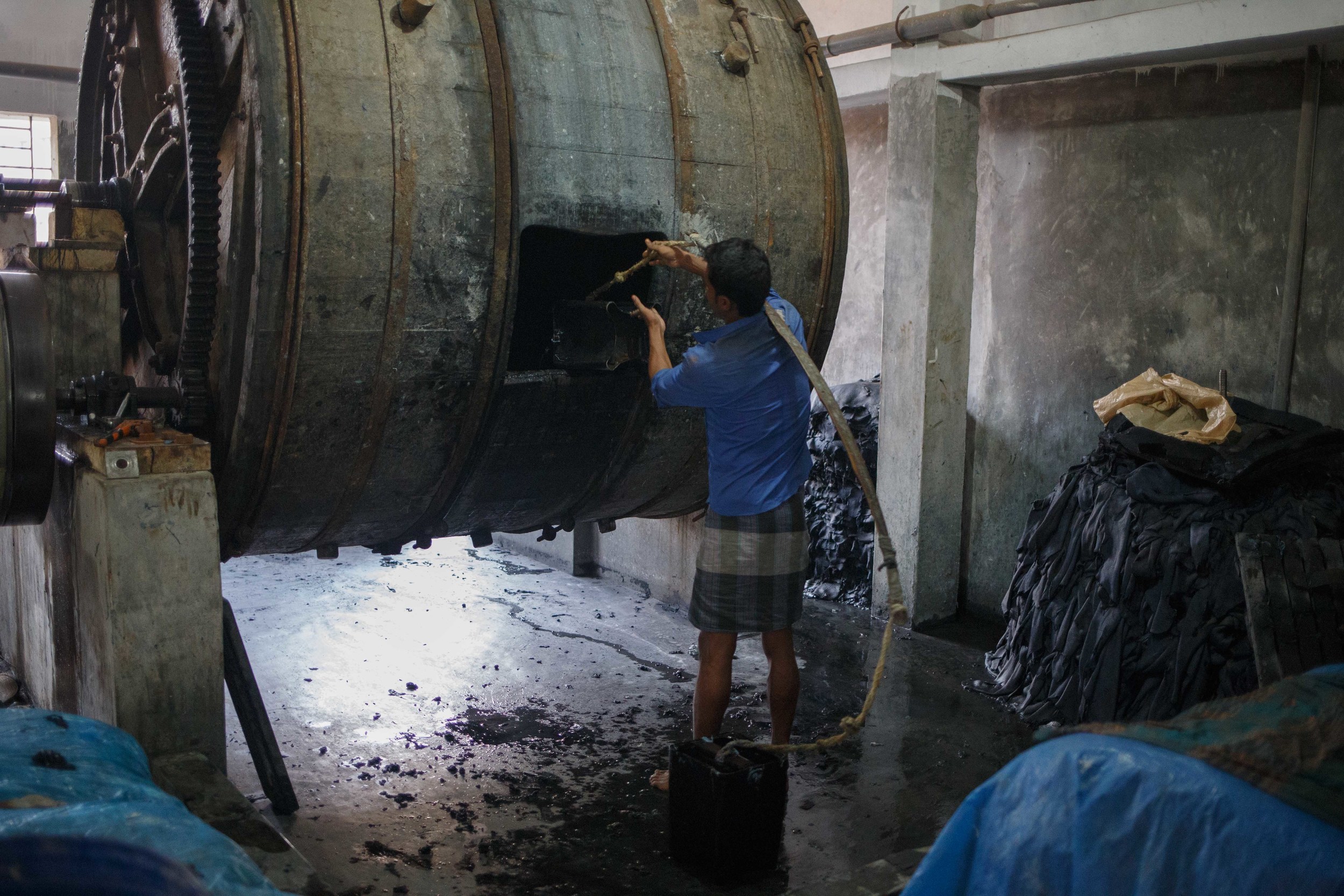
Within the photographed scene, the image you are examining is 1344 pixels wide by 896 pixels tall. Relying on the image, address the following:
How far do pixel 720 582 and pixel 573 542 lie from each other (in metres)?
3.32

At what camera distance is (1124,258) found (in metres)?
5.90

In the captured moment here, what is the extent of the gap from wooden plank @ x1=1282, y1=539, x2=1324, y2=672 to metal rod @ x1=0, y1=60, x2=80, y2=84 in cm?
1052

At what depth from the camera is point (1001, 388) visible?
661 centimetres

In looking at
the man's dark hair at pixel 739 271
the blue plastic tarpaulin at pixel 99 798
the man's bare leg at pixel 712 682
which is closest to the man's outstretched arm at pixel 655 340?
the man's dark hair at pixel 739 271

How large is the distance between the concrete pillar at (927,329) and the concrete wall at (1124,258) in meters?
0.31

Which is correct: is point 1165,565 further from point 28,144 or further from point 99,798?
point 28,144

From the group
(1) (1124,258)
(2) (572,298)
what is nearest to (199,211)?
(2) (572,298)

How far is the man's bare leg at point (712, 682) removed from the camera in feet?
13.4

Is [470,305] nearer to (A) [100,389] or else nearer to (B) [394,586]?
(A) [100,389]

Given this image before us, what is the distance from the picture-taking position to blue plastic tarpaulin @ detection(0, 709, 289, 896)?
1.97 meters

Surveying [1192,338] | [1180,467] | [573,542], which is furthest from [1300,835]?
[573,542]

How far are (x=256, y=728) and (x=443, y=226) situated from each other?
1862 mm

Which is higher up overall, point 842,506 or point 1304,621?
point 1304,621

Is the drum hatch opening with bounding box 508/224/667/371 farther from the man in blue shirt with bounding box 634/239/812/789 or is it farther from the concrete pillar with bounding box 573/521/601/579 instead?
the concrete pillar with bounding box 573/521/601/579
